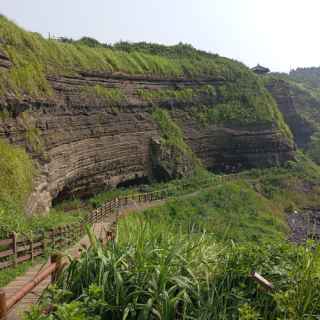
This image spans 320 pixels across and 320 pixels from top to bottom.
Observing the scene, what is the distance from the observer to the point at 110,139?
3628 cm

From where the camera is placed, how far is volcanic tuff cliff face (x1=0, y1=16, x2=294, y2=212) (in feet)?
79.8

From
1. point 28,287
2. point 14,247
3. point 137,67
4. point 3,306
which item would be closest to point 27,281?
point 14,247

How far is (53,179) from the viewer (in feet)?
85.8

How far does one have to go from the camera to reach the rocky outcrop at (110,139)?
24.3m

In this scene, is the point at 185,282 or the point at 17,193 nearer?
the point at 185,282

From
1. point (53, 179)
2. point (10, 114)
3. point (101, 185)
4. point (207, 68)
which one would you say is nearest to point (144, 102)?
point (101, 185)

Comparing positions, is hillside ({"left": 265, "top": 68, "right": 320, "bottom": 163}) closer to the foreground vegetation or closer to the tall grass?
the foreground vegetation

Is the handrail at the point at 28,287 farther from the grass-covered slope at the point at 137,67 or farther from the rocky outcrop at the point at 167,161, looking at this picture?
the rocky outcrop at the point at 167,161

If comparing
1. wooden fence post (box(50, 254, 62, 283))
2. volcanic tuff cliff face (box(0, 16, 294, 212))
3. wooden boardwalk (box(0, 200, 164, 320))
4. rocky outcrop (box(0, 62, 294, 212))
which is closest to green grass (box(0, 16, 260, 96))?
volcanic tuff cliff face (box(0, 16, 294, 212))

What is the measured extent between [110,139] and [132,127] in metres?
4.35

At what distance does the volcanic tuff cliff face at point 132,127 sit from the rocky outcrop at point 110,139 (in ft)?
0.21

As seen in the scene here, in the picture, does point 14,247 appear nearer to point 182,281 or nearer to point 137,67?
point 182,281

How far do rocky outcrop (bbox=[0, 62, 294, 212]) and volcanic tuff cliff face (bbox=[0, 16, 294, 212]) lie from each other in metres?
0.06

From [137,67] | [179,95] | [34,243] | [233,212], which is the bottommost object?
[233,212]
